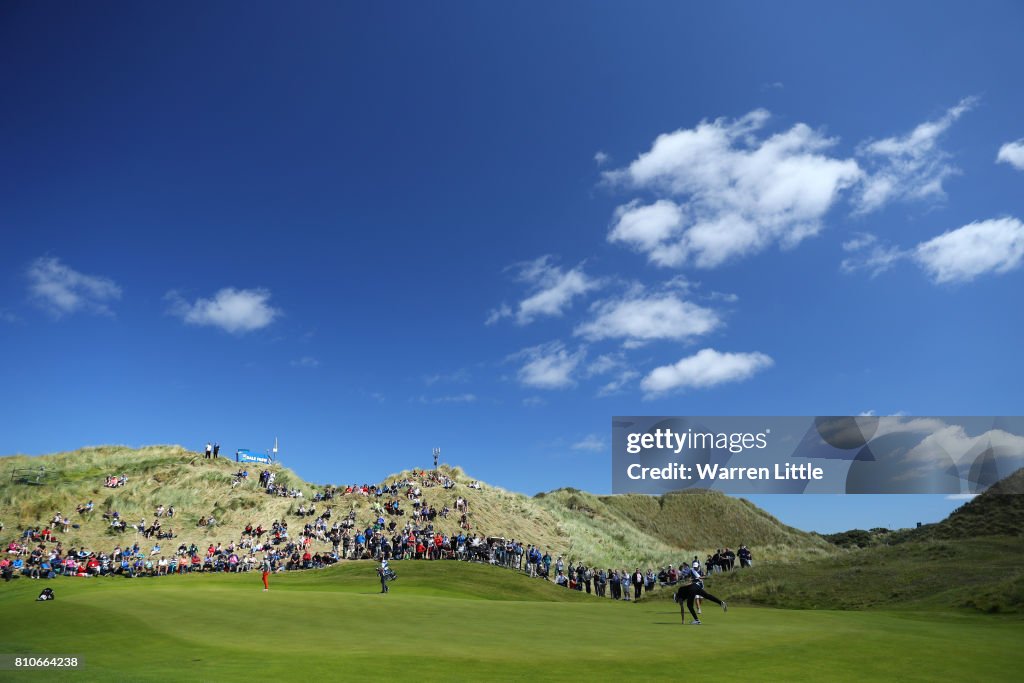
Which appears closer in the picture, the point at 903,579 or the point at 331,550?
the point at 903,579

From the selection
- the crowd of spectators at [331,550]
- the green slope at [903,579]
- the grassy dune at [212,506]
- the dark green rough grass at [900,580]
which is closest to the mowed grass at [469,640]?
the green slope at [903,579]

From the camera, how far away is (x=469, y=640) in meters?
19.5

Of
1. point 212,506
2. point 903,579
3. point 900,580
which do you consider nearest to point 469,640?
point 900,580

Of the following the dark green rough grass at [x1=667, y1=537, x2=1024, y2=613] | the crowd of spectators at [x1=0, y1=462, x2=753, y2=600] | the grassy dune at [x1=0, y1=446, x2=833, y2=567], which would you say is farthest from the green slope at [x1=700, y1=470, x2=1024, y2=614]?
the grassy dune at [x1=0, y1=446, x2=833, y2=567]

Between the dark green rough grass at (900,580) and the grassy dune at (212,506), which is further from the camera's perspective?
the grassy dune at (212,506)

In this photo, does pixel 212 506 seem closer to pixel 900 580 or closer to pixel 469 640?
pixel 469 640

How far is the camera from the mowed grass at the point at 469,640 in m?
14.7

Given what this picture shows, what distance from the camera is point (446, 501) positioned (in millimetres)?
68500

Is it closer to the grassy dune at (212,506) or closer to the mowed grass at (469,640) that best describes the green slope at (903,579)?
the mowed grass at (469,640)

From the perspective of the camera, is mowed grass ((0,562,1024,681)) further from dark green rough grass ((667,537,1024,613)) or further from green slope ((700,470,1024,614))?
dark green rough grass ((667,537,1024,613))

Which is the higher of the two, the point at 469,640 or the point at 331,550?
the point at 469,640

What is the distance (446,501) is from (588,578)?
2525cm

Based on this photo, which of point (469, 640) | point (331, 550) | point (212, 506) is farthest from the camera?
point (212, 506)

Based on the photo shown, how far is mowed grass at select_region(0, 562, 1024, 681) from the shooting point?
14.7 m
